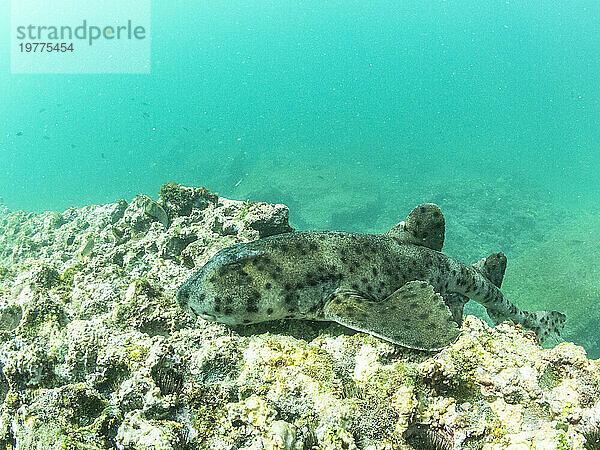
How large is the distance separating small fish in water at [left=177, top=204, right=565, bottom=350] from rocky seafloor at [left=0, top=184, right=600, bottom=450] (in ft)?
0.58

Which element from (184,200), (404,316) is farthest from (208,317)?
(184,200)

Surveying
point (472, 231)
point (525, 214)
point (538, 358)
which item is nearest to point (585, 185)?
point (525, 214)

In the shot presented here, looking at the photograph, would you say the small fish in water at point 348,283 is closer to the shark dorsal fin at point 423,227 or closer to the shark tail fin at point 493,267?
the shark dorsal fin at point 423,227

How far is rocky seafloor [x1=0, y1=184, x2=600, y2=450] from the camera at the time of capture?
8.07 feet

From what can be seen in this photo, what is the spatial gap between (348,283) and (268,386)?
1.82 metres

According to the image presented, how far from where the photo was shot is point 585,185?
157ft

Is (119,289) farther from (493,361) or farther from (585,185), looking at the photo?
(585,185)

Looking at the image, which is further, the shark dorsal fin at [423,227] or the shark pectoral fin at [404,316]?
the shark dorsal fin at [423,227]

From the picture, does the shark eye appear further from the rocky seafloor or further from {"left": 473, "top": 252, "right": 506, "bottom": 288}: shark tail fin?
{"left": 473, "top": 252, "right": 506, "bottom": 288}: shark tail fin

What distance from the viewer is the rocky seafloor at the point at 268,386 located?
8.07 feet

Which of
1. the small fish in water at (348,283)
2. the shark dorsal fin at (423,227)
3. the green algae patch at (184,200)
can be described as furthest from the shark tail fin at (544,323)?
A: the green algae patch at (184,200)

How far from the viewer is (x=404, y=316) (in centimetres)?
355

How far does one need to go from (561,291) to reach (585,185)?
42339 mm

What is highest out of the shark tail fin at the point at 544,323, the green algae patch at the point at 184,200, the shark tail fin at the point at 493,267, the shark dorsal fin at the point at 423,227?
the shark dorsal fin at the point at 423,227
